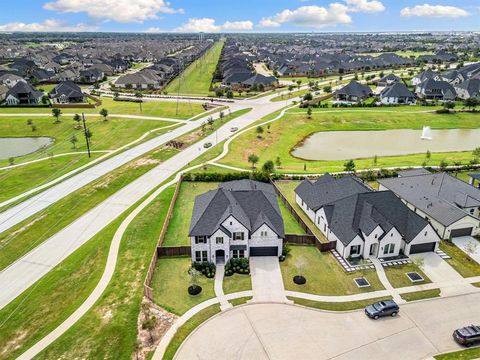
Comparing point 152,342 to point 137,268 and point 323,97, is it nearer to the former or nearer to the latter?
point 137,268

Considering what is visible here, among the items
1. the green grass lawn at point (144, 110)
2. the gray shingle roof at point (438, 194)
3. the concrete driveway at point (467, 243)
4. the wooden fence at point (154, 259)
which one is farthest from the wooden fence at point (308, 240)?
the green grass lawn at point (144, 110)

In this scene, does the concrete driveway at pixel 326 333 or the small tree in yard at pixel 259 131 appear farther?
the small tree in yard at pixel 259 131

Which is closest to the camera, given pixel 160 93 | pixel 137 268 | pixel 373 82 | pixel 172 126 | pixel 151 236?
pixel 137 268

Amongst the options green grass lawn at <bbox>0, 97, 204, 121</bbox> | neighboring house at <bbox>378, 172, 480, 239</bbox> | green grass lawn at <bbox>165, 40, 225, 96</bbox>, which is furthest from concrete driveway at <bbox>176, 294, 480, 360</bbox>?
green grass lawn at <bbox>165, 40, 225, 96</bbox>

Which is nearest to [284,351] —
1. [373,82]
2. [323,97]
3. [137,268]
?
[137,268]

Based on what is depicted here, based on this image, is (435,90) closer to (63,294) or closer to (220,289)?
(220,289)

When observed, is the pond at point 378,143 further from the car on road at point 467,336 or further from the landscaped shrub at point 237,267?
the car on road at point 467,336

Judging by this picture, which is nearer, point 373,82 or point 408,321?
point 408,321
